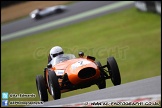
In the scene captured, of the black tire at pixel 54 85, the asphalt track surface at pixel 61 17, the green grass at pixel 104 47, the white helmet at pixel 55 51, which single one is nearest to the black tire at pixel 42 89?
the black tire at pixel 54 85

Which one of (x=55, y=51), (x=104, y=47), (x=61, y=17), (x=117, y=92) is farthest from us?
(x=61, y=17)

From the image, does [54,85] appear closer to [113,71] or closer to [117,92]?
[113,71]

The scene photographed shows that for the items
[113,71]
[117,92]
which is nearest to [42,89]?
[113,71]

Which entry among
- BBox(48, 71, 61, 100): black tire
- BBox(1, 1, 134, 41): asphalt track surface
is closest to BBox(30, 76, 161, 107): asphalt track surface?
BBox(48, 71, 61, 100): black tire

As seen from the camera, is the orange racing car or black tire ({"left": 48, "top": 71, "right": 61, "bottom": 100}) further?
the orange racing car

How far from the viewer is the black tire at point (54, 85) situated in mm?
7215

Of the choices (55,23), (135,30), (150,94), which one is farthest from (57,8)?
(150,94)

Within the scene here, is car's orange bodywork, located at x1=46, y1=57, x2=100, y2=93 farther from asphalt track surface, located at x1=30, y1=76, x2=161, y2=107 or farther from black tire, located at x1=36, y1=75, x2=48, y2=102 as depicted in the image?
asphalt track surface, located at x1=30, y1=76, x2=161, y2=107

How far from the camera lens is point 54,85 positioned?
729 cm

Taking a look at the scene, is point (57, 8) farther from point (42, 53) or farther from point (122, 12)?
point (42, 53)

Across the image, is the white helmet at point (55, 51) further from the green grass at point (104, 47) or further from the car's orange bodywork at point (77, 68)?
the green grass at point (104, 47)

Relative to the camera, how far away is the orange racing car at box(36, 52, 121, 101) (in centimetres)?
746

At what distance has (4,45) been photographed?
70.7 ft

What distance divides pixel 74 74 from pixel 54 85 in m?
0.48
